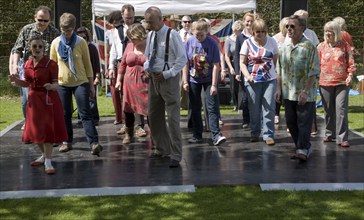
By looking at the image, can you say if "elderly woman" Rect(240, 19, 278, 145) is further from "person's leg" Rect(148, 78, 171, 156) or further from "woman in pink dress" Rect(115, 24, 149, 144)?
"person's leg" Rect(148, 78, 171, 156)

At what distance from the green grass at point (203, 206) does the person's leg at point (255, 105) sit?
3.13m

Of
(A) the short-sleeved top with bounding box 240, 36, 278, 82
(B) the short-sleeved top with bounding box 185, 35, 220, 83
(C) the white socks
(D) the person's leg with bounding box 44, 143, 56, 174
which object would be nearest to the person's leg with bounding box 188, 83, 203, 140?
(B) the short-sleeved top with bounding box 185, 35, 220, 83

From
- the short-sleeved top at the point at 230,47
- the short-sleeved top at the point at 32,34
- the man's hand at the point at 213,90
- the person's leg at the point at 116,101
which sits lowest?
the person's leg at the point at 116,101

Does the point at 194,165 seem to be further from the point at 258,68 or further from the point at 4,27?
the point at 4,27

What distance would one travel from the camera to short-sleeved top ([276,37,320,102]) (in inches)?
354

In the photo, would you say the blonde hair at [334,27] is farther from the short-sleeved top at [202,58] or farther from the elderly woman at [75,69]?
the elderly woman at [75,69]

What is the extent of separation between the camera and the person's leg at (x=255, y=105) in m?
10.4

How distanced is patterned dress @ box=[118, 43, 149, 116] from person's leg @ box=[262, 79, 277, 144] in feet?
5.39

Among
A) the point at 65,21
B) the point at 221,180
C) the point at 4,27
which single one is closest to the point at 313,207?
the point at 221,180

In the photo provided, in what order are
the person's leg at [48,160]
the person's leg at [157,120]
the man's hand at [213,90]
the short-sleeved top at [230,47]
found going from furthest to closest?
the short-sleeved top at [230,47] → the man's hand at [213,90] → the person's leg at [157,120] → the person's leg at [48,160]

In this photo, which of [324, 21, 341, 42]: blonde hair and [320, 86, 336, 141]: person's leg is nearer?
[324, 21, 341, 42]: blonde hair

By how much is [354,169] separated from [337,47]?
217cm

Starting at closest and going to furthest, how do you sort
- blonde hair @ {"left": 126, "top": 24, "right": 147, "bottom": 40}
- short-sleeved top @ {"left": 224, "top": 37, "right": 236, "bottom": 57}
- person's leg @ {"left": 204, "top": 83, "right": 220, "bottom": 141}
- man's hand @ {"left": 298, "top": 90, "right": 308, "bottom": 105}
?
man's hand @ {"left": 298, "top": 90, "right": 308, "bottom": 105}, blonde hair @ {"left": 126, "top": 24, "right": 147, "bottom": 40}, person's leg @ {"left": 204, "top": 83, "right": 220, "bottom": 141}, short-sleeved top @ {"left": 224, "top": 37, "right": 236, "bottom": 57}

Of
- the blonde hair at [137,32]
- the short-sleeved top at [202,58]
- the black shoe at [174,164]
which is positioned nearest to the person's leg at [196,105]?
the short-sleeved top at [202,58]
